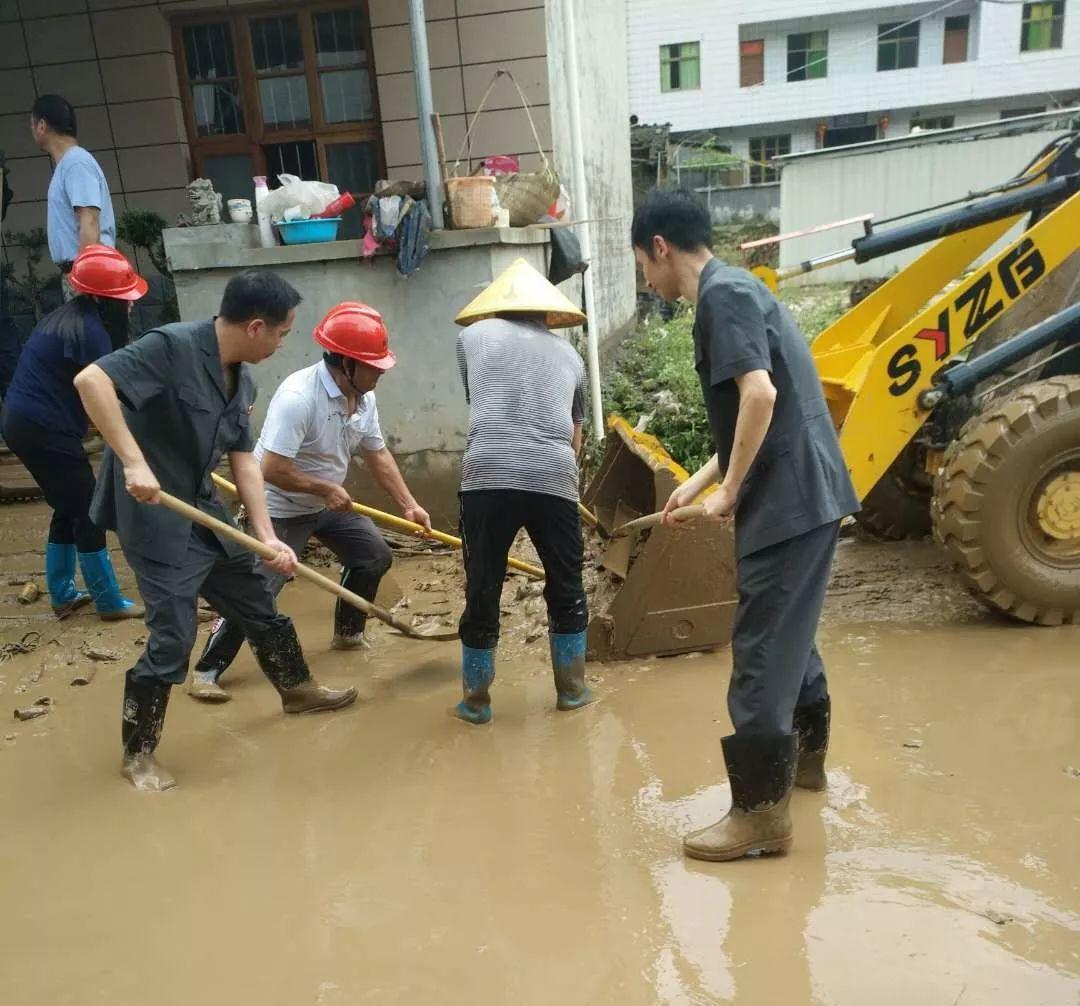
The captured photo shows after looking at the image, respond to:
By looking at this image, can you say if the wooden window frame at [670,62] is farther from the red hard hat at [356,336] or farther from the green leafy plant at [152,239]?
the red hard hat at [356,336]

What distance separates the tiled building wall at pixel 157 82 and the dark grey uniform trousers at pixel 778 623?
4684 millimetres

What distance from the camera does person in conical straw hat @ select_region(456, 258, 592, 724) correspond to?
3.26 m

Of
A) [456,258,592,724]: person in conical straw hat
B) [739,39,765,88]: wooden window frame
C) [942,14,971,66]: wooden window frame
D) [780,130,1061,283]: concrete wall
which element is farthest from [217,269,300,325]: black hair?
[942,14,971,66]: wooden window frame

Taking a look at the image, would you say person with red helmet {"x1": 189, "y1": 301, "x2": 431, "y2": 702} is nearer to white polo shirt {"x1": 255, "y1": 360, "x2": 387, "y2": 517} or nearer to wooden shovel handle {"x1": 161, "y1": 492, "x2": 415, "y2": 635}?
white polo shirt {"x1": 255, "y1": 360, "x2": 387, "y2": 517}

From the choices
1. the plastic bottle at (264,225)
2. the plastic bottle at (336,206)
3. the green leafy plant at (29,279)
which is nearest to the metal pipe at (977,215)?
the plastic bottle at (336,206)

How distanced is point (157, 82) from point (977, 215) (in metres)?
5.67

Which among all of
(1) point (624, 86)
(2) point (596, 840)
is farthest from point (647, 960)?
(1) point (624, 86)

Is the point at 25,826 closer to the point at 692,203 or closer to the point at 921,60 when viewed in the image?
the point at 692,203

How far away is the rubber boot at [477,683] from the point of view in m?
3.41

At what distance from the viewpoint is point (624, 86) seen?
1187 cm

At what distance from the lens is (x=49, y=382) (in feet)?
13.6

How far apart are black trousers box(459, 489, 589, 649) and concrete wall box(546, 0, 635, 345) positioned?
3.96 meters

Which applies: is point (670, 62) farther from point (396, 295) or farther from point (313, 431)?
point (313, 431)

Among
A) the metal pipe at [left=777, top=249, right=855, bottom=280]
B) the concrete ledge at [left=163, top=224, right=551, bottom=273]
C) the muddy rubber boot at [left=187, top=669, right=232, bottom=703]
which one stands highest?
the concrete ledge at [left=163, top=224, right=551, bottom=273]
